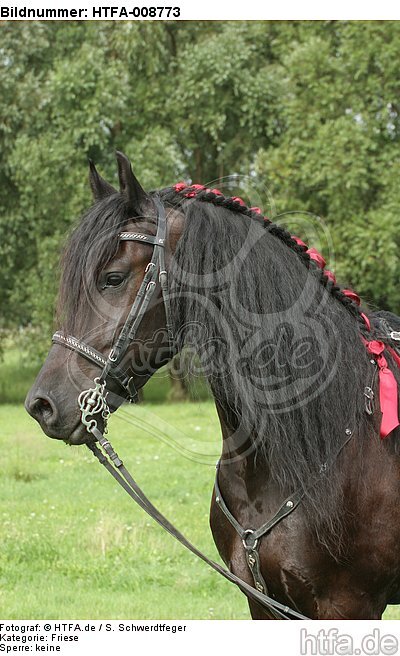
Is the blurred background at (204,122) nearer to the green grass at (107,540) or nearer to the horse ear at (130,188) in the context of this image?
the green grass at (107,540)

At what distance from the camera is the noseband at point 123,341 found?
2.84 meters

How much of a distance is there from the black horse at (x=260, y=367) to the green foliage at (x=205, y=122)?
39.3 feet

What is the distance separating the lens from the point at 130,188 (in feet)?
9.71

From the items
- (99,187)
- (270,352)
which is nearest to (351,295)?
(270,352)

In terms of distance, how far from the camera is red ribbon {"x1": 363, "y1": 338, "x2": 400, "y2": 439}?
3094mm

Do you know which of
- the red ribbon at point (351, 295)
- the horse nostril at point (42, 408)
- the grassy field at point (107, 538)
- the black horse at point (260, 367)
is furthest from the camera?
the grassy field at point (107, 538)

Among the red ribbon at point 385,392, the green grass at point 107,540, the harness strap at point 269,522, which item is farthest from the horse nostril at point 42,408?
the red ribbon at point 385,392

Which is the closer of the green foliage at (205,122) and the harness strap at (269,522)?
the harness strap at (269,522)

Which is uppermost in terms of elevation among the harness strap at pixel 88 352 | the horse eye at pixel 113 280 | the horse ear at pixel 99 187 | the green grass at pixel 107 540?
the horse ear at pixel 99 187

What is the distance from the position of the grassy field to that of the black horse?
54cm

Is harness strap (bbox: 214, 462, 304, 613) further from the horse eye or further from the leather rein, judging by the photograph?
the horse eye

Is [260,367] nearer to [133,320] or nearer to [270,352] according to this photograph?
[270,352]
